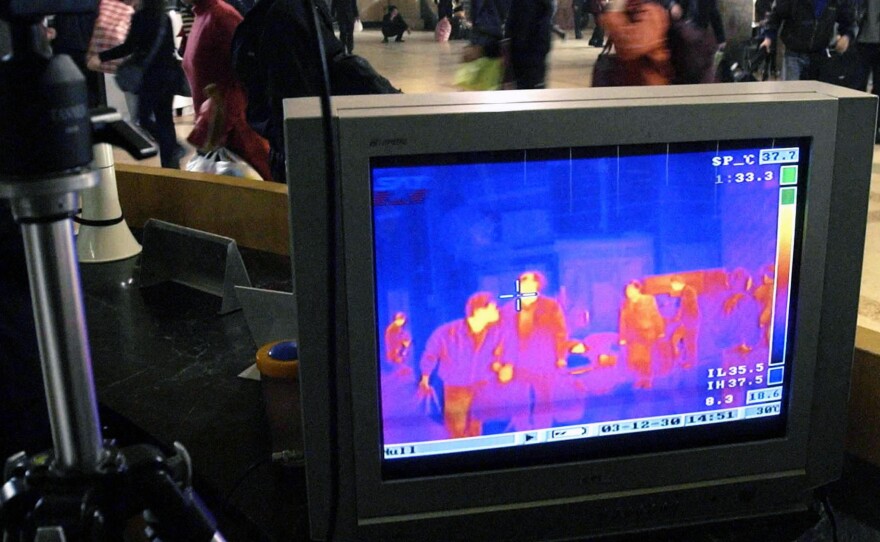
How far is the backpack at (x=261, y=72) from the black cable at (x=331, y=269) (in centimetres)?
148

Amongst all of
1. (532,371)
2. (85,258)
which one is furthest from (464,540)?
(85,258)

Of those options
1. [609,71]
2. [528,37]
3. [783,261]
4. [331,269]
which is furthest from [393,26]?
[331,269]

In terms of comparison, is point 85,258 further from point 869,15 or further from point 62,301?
point 869,15

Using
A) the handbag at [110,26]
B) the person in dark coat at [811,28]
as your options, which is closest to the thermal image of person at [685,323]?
the handbag at [110,26]

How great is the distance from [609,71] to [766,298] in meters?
1.37

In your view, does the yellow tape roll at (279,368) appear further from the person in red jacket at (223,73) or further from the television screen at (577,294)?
the person in red jacket at (223,73)

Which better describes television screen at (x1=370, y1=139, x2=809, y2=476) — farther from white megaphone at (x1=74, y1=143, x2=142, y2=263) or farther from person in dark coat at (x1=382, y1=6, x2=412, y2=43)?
person in dark coat at (x1=382, y1=6, x2=412, y2=43)

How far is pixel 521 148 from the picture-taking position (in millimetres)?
773

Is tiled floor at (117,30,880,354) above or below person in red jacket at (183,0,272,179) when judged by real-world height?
below

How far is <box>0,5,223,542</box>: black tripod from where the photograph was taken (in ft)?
1.62

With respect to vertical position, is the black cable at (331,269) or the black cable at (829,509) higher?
the black cable at (331,269)

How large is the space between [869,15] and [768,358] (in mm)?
4742

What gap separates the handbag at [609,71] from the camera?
2072mm

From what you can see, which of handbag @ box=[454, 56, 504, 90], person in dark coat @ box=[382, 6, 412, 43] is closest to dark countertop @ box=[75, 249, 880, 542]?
handbag @ box=[454, 56, 504, 90]
